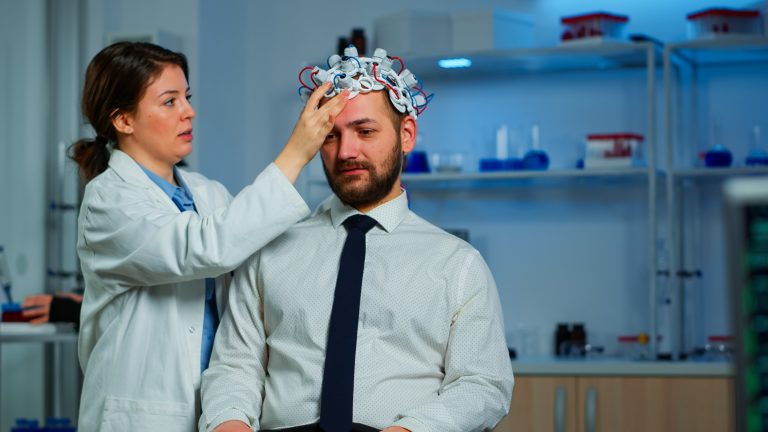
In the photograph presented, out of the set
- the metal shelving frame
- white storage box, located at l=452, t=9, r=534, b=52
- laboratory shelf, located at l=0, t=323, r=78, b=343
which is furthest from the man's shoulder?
white storage box, located at l=452, t=9, r=534, b=52

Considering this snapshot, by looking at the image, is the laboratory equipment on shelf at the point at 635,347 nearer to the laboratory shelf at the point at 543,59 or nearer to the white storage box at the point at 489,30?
the laboratory shelf at the point at 543,59

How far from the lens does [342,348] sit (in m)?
1.83

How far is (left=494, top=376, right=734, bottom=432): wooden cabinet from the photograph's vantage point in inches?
147

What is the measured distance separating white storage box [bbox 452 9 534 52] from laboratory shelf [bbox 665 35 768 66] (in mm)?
627

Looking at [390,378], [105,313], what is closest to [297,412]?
[390,378]

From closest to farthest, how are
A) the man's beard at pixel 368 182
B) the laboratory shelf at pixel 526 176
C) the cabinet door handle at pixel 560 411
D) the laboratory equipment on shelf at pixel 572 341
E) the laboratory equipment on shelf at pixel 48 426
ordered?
the man's beard at pixel 368 182 < the laboratory equipment on shelf at pixel 48 426 < the cabinet door handle at pixel 560 411 < the laboratory shelf at pixel 526 176 < the laboratory equipment on shelf at pixel 572 341

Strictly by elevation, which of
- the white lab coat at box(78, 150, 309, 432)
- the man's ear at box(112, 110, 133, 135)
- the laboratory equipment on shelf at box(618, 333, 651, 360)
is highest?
the man's ear at box(112, 110, 133, 135)

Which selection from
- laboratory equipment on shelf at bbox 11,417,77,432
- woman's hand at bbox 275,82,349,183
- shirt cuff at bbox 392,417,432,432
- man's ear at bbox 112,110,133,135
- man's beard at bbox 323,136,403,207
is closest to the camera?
shirt cuff at bbox 392,417,432,432

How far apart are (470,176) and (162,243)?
2.41 meters

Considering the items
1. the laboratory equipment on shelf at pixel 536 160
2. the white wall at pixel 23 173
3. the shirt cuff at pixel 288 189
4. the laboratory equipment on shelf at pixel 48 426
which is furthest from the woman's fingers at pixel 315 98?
the white wall at pixel 23 173

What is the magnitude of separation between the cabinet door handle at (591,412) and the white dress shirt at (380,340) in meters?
1.94

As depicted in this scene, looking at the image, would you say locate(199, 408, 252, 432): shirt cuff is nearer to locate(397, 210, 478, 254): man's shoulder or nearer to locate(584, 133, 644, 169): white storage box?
locate(397, 210, 478, 254): man's shoulder

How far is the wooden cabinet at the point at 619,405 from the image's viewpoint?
3.72m

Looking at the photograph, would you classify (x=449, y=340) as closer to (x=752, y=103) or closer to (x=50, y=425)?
(x=50, y=425)
